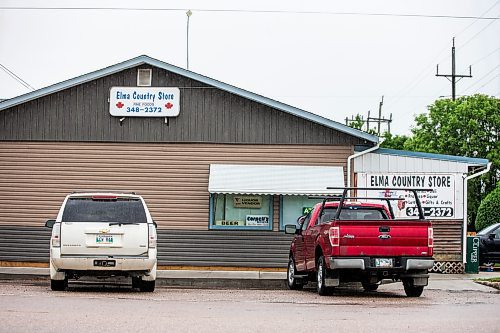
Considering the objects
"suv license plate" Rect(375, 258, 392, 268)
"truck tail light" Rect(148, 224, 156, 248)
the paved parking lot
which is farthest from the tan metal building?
"suv license plate" Rect(375, 258, 392, 268)

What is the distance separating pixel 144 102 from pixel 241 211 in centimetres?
379

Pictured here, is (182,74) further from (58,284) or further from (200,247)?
(58,284)

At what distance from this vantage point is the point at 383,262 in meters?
16.3

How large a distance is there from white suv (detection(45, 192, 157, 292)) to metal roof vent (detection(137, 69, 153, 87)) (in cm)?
839

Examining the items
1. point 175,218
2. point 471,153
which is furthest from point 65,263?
point 471,153

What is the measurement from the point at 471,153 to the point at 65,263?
46472 millimetres

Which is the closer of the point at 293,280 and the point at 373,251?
the point at 373,251

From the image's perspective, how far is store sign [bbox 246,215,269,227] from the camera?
24797 millimetres

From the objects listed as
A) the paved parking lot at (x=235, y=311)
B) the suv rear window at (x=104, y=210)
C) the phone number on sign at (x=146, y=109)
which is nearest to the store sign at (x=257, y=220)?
the phone number on sign at (x=146, y=109)

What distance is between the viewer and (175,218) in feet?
81.3

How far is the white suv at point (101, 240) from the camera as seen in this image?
53.3 feet

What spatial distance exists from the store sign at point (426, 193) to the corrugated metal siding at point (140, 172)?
119cm

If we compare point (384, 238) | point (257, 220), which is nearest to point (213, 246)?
point (257, 220)

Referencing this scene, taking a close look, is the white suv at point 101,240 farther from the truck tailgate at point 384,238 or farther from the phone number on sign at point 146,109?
the phone number on sign at point 146,109
